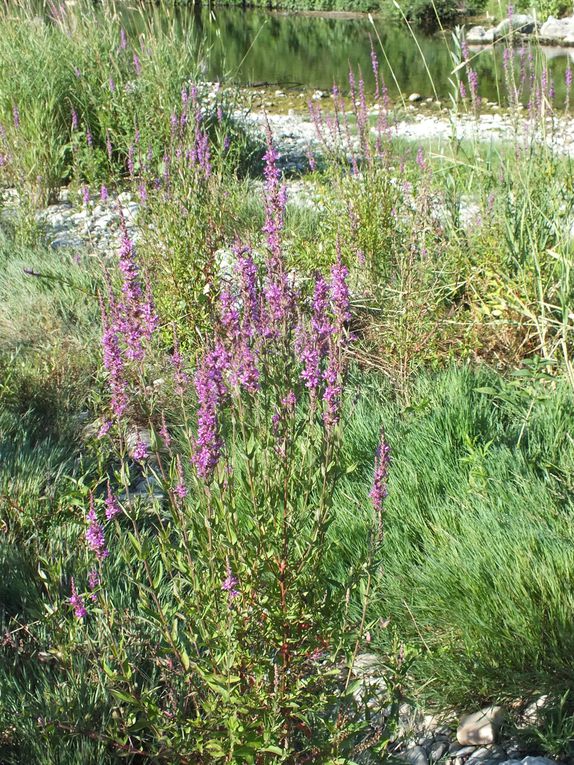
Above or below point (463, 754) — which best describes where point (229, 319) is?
above

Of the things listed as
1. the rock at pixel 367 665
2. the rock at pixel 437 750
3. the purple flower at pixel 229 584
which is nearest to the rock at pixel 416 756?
the rock at pixel 437 750

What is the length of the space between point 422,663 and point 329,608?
1.41 feet

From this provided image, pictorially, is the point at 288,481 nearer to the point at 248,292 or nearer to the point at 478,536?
the point at 248,292

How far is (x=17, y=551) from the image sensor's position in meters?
2.79

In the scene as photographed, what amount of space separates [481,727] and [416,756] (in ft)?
0.65

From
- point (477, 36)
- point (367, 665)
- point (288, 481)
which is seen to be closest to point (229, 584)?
point (288, 481)

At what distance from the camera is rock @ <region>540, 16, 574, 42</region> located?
2102 cm

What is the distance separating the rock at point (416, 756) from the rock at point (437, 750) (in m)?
0.02

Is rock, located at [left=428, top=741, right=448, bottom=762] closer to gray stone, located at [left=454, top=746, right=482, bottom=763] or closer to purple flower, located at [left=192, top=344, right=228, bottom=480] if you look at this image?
gray stone, located at [left=454, top=746, right=482, bottom=763]

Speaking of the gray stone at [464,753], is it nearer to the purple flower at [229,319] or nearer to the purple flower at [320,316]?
the purple flower at [320,316]

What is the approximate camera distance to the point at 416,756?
7.14 feet

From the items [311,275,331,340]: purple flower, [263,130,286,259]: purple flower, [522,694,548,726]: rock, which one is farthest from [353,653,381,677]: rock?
[263,130,286,259]: purple flower

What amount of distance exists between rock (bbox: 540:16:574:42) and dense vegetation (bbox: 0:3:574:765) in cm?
1833

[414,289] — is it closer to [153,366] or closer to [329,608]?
[153,366]
